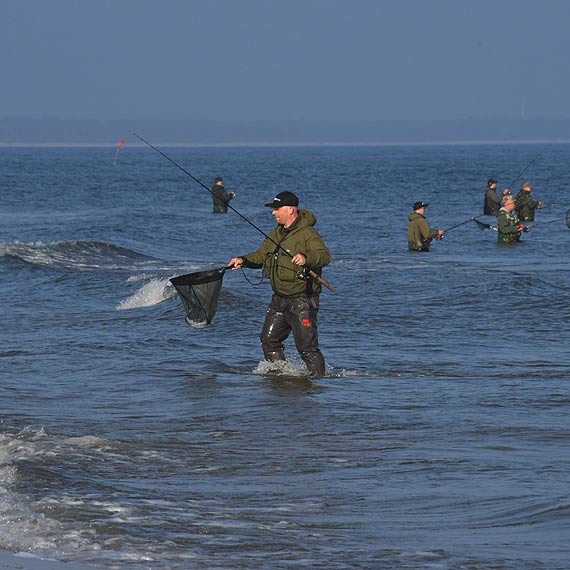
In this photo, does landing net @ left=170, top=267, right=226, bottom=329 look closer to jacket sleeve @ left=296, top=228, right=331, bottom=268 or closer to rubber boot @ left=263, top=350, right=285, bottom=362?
rubber boot @ left=263, top=350, right=285, bottom=362

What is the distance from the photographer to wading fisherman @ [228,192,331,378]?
10.2 meters

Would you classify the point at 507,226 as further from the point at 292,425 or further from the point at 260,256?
the point at 292,425

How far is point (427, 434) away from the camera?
9000 mm

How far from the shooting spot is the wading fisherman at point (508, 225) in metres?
25.1

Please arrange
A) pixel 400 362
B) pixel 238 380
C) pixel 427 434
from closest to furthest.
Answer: pixel 427 434 < pixel 238 380 < pixel 400 362

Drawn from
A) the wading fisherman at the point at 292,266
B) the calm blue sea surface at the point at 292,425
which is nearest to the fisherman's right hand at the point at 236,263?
the wading fisherman at the point at 292,266

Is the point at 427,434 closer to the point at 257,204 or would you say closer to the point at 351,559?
the point at 351,559

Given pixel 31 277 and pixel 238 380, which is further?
pixel 31 277

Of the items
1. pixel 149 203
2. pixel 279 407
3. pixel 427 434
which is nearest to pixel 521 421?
pixel 427 434

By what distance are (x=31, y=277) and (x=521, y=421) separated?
13546 mm

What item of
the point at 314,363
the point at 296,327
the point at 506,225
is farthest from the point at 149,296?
the point at 506,225

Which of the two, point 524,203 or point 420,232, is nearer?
point 420,232

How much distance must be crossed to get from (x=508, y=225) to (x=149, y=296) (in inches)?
403

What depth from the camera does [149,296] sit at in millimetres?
17750
